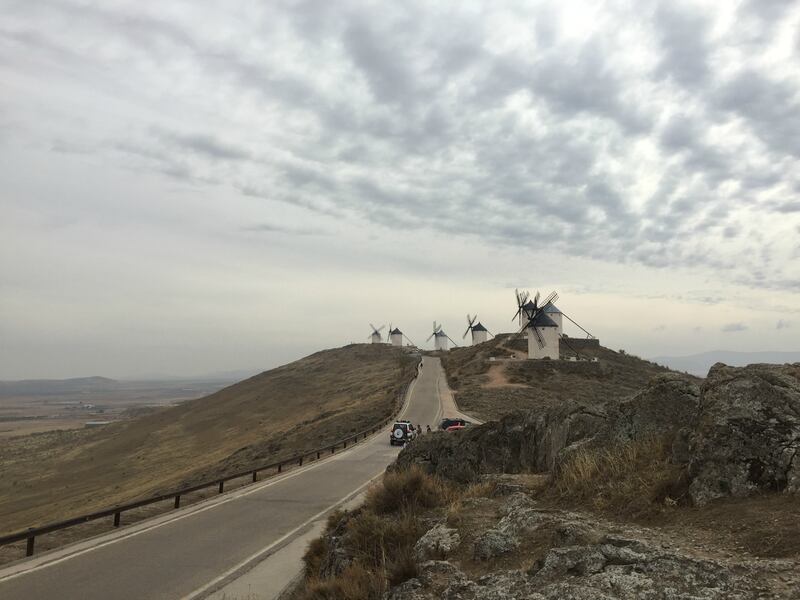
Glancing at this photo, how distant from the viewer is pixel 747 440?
675 cm

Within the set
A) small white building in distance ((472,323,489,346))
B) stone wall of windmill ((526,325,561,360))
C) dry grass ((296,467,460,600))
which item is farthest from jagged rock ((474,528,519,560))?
small white building in distance ((472,323,489,346))

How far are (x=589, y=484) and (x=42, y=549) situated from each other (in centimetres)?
1381

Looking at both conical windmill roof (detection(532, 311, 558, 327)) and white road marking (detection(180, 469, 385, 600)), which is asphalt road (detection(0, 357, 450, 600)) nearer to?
white road marking (detection(180, 469, 385, 600))

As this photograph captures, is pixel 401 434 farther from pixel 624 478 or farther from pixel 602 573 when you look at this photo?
pixel 602 573

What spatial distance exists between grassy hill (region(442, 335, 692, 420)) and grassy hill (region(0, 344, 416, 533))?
925cm

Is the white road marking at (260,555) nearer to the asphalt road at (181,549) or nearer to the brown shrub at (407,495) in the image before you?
the asphalt road at (181,549)

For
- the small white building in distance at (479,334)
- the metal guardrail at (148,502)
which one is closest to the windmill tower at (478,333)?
the small white building in distance at (479,334)

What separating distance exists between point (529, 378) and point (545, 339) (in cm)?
1315

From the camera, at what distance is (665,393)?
9.79 m

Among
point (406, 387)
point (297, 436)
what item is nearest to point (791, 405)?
point (297, 436)

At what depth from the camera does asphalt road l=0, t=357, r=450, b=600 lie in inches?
410

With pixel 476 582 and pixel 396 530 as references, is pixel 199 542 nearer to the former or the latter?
pixel 396 530

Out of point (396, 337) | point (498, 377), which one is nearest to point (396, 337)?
point (396, 337)

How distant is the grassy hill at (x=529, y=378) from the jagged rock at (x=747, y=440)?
134ft
